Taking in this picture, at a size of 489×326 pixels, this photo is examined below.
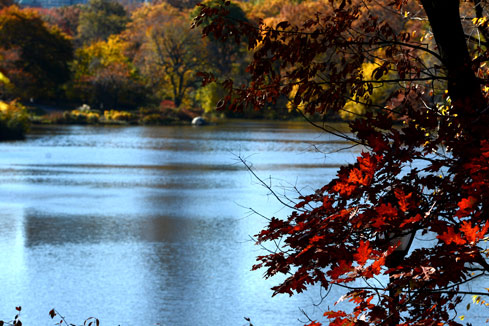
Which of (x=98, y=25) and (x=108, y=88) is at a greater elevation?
(x=98, y=25)

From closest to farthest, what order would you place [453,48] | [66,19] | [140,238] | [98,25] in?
[453,48] < [140,238] < [98,25] < [66,19]

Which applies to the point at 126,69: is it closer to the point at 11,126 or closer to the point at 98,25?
the point at 98,25

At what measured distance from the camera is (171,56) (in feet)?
224

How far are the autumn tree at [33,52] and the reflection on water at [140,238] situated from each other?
104ft

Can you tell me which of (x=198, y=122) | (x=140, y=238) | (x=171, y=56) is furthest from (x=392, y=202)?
(x=171, y=56)

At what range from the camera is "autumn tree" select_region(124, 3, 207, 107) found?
221 ft

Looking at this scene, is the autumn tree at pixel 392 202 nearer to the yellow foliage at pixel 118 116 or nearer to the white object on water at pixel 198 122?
the white object on water at pixel 198 122

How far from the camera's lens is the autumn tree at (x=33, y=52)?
5603 cm

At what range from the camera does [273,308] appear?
Result: 8703 millimetres

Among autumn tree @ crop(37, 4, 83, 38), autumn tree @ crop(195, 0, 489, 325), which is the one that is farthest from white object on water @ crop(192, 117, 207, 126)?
autumn tree @ crop(195, 0, 489, 325)

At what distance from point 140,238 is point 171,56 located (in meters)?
57.2

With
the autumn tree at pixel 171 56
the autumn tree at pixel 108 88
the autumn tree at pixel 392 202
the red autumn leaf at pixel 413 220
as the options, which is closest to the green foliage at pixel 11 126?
the autumn tree at pixel 108 88

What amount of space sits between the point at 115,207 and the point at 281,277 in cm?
628

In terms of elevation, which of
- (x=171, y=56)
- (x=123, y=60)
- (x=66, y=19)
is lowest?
(x=123, y=60)
